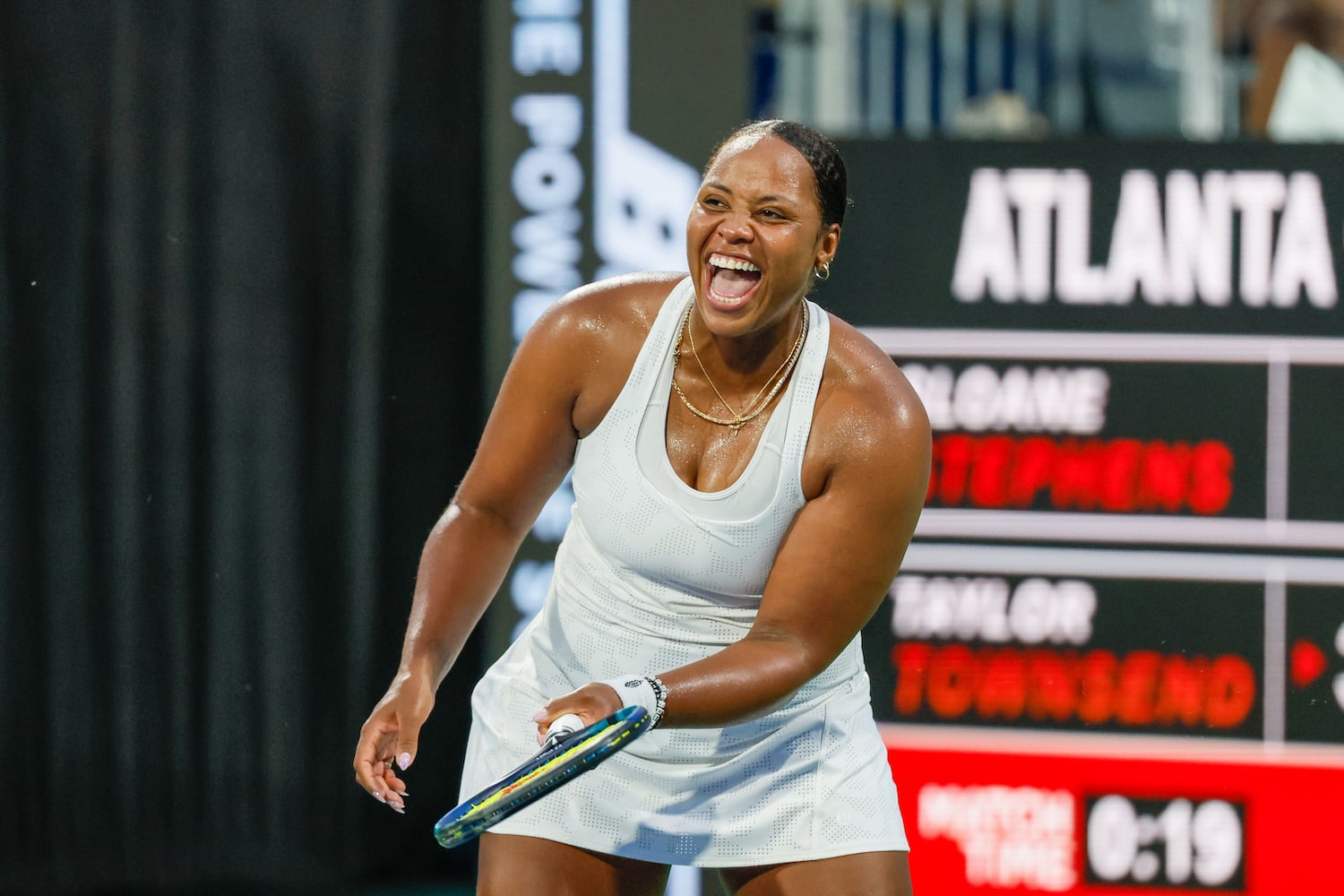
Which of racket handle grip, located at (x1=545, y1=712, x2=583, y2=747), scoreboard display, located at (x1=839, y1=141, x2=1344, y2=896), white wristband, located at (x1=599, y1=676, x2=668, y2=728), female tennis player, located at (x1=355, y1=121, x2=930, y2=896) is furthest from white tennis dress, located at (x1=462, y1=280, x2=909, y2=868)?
scoreboard display, located at (x1=839, y1=141, x2=1344, y2=896)

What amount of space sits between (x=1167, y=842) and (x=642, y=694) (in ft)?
6.41

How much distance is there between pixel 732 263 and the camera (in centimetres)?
194

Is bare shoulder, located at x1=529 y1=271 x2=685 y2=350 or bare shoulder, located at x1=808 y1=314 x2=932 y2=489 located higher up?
bare shoulder, located at x1=529 y1=271 x2=685 y2=350

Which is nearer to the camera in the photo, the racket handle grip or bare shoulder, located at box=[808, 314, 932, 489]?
the racket handle grip

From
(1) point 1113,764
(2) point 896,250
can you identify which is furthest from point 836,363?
(1) point 1113,764

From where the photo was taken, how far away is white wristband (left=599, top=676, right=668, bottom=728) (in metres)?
1.72

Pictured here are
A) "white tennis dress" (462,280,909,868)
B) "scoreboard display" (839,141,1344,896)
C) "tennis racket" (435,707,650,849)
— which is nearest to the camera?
"tennis racket" (435,707,650,849)

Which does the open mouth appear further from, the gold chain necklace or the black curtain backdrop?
the black curtain backdrop

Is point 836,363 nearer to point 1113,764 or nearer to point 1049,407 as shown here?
point 1049,407

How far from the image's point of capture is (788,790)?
2043mm

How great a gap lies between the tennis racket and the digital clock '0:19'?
6.30 feet

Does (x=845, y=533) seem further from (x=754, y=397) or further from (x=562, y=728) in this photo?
(x=562, y=728)

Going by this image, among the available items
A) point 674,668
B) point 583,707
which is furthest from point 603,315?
point 583,707

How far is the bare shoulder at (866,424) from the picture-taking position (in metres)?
1.97
